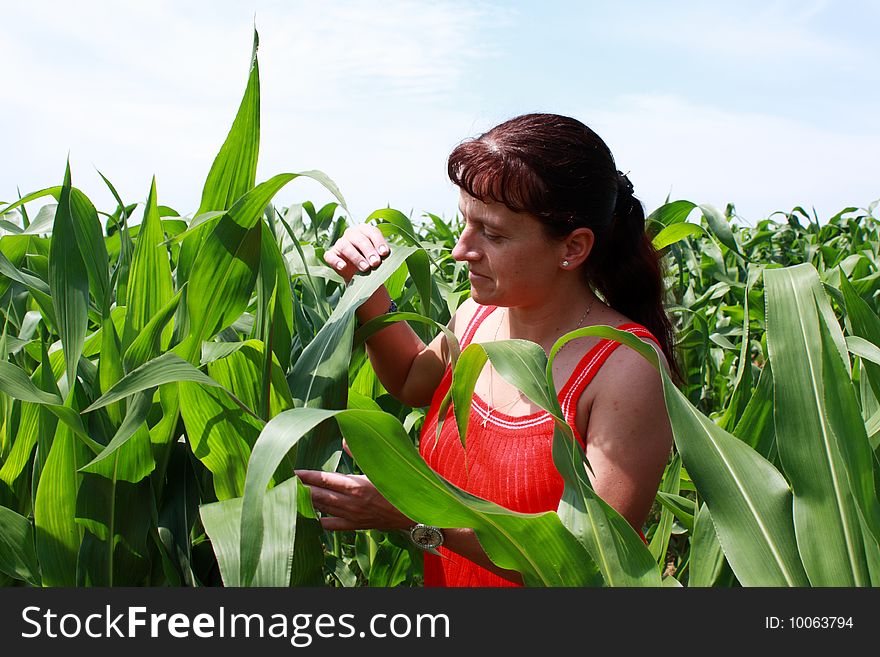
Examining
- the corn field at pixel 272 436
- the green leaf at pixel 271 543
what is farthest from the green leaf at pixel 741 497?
the green leaf at pixel 271 543

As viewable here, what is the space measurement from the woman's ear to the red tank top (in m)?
0.11

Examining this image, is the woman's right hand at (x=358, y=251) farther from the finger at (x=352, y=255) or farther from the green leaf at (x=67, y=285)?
the green leaf at (x=67, y=285)

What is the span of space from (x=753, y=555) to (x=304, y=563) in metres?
0.39

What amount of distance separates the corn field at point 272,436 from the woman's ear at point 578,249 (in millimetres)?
220

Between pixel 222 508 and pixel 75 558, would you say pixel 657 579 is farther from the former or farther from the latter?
pixel 75 558

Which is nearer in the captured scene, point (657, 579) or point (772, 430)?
point (657, 579)

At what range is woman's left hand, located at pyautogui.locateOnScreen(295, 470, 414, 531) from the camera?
2.64ft

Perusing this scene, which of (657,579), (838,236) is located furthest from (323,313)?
(838,236)

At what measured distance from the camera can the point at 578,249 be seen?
1.17 meters

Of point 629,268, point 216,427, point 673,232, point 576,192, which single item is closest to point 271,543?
point 216,427

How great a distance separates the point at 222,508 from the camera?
27.1 inches

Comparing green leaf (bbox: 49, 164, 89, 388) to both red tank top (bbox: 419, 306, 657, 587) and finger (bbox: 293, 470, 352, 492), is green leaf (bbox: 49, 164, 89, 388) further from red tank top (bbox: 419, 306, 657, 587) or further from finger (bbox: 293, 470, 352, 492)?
red tank top (bbox: 419, 306, 657, 587)

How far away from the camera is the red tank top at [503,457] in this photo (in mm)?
1108

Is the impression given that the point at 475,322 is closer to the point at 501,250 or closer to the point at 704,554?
the point at 501,250
